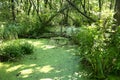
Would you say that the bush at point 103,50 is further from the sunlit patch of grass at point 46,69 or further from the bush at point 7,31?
the bush at point 7,31

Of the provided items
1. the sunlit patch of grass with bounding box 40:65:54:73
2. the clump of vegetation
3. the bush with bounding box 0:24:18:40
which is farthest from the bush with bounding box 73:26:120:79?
the bush with bounding box 0:24:18:40

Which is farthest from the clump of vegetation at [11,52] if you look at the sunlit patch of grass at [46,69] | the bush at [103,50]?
the bush at [103,50]

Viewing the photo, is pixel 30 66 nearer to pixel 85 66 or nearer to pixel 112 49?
pixel 85 66

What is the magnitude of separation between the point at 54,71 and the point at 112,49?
1.41 meters

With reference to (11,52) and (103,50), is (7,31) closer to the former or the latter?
(11,52)

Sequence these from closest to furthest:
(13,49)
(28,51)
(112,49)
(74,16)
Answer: (112,49) → (13,49) → (28,51) → (74,16)

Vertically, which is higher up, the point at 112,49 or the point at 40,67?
the point at 112,49

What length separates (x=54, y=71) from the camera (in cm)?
584

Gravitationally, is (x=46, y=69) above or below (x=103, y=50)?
below

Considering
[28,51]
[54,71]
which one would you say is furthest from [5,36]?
[54,71]

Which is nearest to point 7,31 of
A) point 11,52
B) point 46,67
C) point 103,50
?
point 11,52

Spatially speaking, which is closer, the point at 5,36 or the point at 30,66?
the point at 30,66

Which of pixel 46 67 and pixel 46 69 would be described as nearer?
pixel 46 69

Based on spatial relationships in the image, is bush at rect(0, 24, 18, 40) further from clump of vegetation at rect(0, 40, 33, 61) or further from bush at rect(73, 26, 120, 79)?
bush at rect(73, 26, 120, 79)
